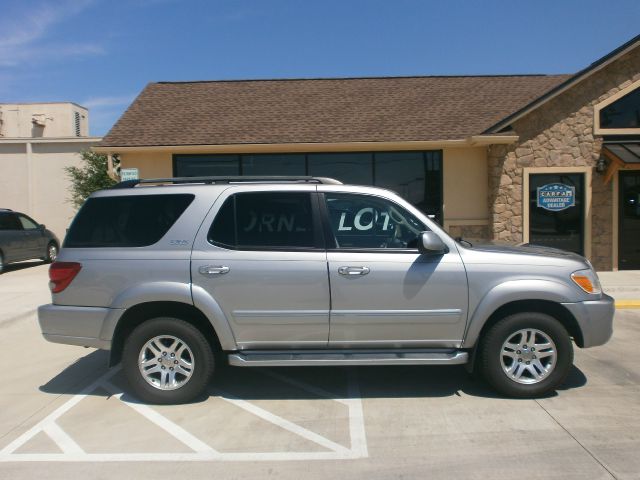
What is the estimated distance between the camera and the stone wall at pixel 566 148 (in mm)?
11977

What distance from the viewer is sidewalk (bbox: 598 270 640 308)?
369 inches

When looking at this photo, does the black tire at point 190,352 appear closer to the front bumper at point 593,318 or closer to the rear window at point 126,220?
the rear window at point 126,220

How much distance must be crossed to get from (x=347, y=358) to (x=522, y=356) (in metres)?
1.56

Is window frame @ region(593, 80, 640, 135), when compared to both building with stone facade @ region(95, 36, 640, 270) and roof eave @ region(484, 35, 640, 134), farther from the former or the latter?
roof eave @ region(484, 35, 640, 134)

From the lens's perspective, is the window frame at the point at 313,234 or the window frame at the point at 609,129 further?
the window frame at the point at 609,129

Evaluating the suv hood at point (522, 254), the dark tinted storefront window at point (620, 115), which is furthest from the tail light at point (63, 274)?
the dark tinted storefront window at point (620, 115)

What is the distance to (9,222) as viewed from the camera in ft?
49.6

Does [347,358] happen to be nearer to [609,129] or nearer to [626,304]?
[626,304]

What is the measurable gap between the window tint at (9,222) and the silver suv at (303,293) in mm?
11349

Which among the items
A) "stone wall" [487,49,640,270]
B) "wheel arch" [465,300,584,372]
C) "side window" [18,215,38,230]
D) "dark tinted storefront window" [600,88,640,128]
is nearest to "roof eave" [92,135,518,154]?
"stone wall" [487,49,640,270]

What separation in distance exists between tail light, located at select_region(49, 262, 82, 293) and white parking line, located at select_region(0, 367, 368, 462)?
1.10 m

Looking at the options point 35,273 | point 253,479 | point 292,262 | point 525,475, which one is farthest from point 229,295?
point 35,273

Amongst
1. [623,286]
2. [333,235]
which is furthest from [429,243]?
[623,286]

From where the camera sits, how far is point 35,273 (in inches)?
566
